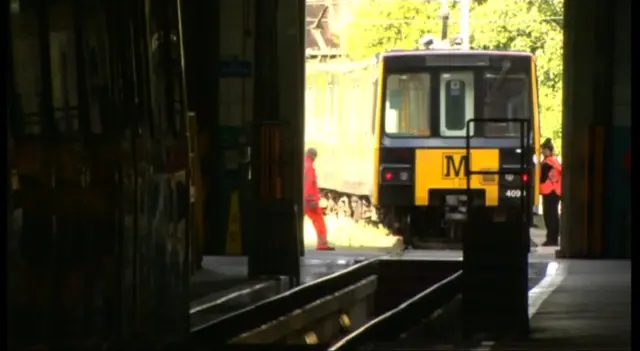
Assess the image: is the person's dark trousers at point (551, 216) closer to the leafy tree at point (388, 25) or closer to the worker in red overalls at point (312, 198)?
the worker in red overalls at point (312, 198)

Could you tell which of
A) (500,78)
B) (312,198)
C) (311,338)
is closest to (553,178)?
(500,78)

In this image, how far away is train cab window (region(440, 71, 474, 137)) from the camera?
53.4ft

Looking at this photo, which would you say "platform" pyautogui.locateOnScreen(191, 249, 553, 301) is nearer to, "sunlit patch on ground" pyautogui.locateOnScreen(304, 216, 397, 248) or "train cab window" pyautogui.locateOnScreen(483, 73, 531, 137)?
"sunlit patch on ground" pyautogui.locateOnScreen(304, 216, 397, 248)

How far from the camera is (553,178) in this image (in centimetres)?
1271

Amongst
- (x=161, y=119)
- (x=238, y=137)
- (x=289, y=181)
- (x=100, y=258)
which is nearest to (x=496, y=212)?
(x=161, y=119)

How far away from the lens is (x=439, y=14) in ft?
71.2

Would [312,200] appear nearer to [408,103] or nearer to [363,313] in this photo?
[408,103]

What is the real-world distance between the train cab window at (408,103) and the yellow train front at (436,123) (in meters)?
0.01

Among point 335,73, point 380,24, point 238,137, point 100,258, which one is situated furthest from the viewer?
point 380,24

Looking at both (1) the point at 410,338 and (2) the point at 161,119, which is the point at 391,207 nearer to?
(1) the point at 410,338

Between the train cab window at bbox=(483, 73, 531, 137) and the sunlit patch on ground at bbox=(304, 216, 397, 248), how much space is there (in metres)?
2.35

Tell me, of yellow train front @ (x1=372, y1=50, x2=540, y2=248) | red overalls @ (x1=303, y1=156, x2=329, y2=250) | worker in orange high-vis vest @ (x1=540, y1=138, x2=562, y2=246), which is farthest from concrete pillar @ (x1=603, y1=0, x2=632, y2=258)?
yellow train front @ (x1=372, y1=50, x2=540, y2=248)

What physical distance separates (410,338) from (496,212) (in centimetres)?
102

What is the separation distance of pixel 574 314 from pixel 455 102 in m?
8.68
